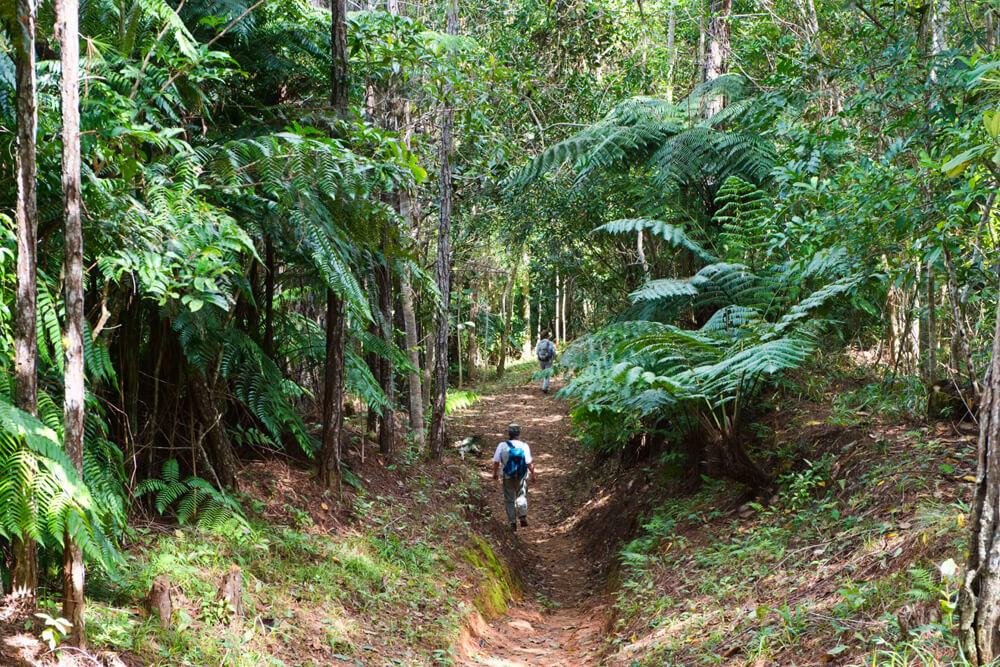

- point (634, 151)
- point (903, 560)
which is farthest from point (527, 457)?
point (903, 560)

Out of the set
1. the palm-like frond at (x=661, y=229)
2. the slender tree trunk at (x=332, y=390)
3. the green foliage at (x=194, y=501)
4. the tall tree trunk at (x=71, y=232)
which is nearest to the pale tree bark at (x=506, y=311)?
the palm-like frond at (x=661, y=229)

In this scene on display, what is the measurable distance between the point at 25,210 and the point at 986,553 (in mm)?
4211

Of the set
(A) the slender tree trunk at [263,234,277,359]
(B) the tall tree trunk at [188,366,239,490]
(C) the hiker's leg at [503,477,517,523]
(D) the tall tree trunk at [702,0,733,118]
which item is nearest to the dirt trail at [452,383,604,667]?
(C) the hiker's leg at [503,477,517,523]

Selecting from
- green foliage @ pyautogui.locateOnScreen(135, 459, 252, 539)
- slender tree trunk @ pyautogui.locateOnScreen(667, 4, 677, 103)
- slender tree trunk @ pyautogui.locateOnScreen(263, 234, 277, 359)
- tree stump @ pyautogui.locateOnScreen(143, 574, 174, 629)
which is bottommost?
tree stump @ pyautogui.locateOnScreen(143, 574, 174, 629)

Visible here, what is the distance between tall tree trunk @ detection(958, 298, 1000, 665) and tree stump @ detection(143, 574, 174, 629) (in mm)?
3915

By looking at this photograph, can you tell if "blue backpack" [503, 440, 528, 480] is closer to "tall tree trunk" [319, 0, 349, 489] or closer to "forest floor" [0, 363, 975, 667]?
"forest floor" [0, 363, 975, 667]

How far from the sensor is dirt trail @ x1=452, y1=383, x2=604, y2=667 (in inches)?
247

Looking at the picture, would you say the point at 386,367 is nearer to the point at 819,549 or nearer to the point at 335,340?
the point at 335,340

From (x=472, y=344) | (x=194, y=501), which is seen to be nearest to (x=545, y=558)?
(x=194, y=501)

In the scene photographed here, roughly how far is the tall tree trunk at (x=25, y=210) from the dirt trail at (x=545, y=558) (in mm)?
3953

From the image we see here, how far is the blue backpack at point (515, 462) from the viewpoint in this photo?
29.7 ft

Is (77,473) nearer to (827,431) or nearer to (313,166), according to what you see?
(313,166)

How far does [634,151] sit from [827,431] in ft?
14.6

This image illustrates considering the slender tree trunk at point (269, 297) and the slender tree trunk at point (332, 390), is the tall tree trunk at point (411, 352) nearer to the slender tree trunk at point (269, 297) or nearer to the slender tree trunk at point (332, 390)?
the slender tree trunk at point (332, 390)
